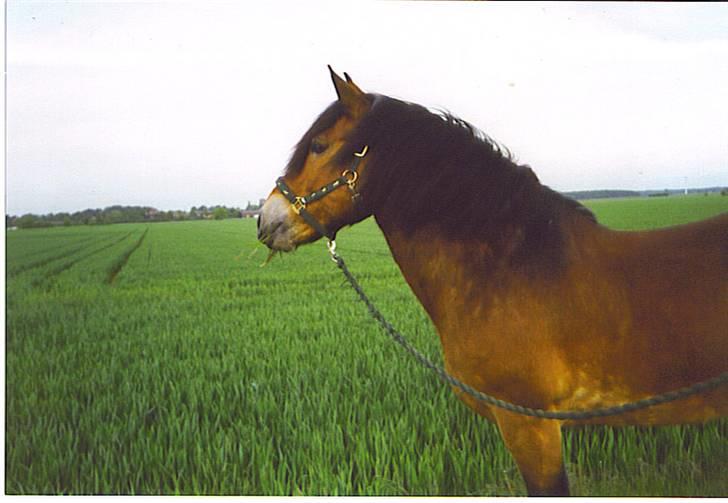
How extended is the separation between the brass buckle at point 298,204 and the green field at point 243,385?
0.29m

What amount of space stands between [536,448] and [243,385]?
1.13m

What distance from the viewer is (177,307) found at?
7.44 ft

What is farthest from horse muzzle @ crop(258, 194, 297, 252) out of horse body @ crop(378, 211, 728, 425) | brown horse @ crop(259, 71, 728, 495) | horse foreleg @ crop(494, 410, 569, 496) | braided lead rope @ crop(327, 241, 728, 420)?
horse foreleg @ crop(494, 410, 569, 496)

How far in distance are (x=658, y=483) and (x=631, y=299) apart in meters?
0.79

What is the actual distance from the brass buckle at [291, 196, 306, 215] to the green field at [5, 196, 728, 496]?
0.29 metres

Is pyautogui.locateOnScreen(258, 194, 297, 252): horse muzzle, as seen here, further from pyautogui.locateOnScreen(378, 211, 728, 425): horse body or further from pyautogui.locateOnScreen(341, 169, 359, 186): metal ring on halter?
pyautogui.locateOnScreen(378, 211, 728, 425): horse body

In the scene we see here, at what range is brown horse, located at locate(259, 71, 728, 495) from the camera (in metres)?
1.63

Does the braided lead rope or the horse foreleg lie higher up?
the braided lead rope

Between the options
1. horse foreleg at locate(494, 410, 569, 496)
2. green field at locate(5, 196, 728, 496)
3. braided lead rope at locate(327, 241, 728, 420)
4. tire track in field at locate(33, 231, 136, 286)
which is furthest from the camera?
tire track in field at locate(33, 231, 136, 286)

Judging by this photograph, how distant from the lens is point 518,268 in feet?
5.60

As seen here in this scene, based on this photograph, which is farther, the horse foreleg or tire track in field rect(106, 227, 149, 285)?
tire track in field rect(106, 227, 149, 285)

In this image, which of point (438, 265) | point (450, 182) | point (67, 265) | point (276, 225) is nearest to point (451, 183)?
point (450, 182)

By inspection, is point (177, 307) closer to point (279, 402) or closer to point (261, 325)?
point (261, 325)

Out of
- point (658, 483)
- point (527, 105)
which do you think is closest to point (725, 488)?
point (658, 483)
